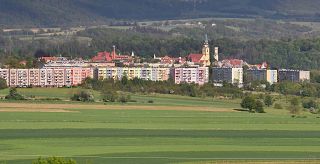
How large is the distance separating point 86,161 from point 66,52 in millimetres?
82766

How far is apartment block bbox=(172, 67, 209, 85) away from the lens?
98.2 m

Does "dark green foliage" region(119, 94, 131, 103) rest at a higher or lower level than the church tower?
lower

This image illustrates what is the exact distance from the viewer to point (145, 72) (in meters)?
99.1

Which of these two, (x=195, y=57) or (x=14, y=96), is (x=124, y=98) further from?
(x=195, y=57)

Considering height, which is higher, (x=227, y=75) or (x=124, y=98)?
(x=227, y=75)

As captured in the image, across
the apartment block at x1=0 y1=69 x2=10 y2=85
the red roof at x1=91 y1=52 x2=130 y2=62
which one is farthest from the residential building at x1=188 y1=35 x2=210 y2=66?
the apartment block at x1=0 y1=69 x2=10 y2=85

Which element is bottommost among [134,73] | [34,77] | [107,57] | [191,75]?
[34,77]

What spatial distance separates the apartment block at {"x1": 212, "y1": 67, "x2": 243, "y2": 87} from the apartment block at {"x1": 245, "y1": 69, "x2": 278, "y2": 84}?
72cm

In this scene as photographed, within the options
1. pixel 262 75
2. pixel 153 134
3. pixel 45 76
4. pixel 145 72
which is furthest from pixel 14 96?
pixel 262 75

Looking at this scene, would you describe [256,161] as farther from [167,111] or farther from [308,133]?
[167,111]

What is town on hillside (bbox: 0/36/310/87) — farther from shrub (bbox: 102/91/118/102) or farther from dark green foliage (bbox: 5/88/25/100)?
dark green foliage (bbox: 5/88/25/100)

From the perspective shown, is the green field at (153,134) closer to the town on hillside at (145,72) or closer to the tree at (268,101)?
the tree at (268,101)

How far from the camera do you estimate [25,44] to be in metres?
141

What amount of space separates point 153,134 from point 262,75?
50640 mm
